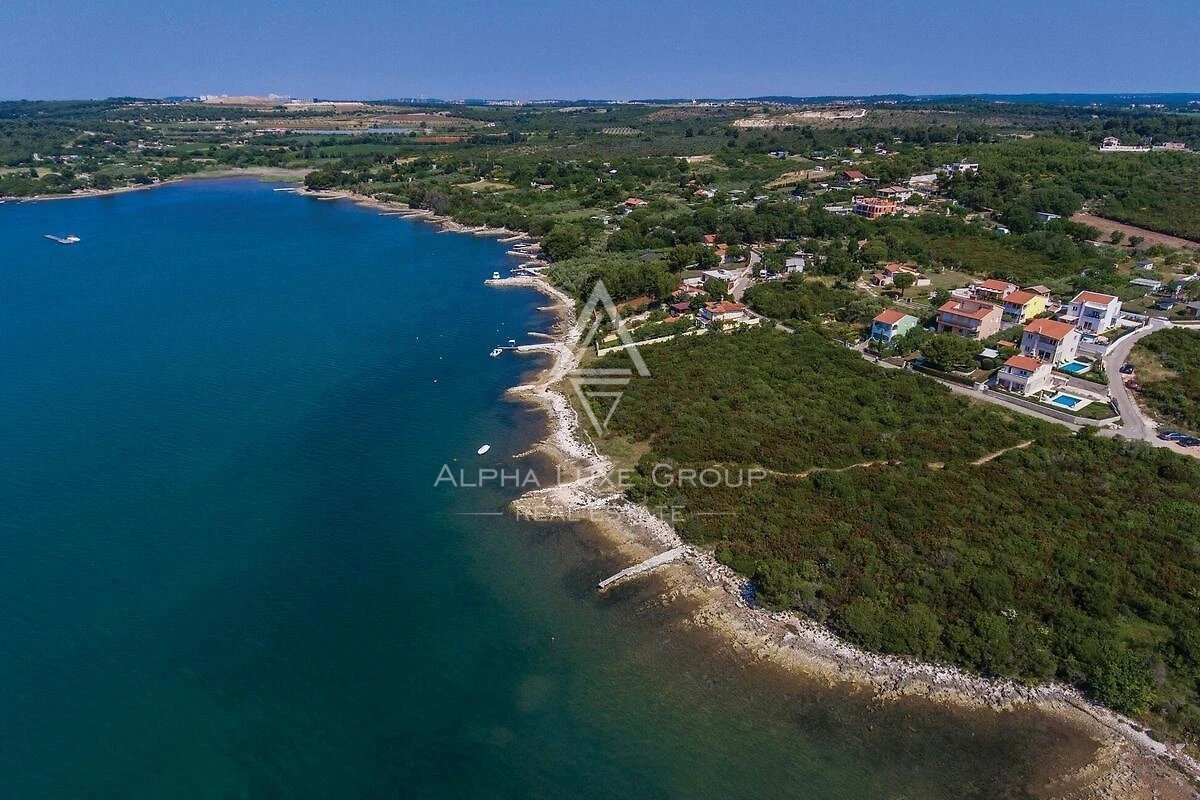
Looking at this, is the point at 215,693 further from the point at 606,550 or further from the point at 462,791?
the point at 606,550

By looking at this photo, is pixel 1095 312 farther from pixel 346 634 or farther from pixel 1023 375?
pixel 346 634

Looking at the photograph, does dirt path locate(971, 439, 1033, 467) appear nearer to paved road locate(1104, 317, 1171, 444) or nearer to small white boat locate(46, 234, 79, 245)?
paved road locate(1104, 317, 1171, 444)

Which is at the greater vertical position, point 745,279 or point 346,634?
point 745,279

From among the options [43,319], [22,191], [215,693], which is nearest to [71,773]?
[215,693]

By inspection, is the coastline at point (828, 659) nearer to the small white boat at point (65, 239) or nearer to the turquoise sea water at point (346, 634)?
the turquoise sea water at point (346, 634)

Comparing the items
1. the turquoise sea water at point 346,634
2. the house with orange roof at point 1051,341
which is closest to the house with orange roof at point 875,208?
the house with orange roof at point 1051,341

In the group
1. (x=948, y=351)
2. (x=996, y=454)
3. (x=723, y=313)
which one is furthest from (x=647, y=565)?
(x=723, y=313)
